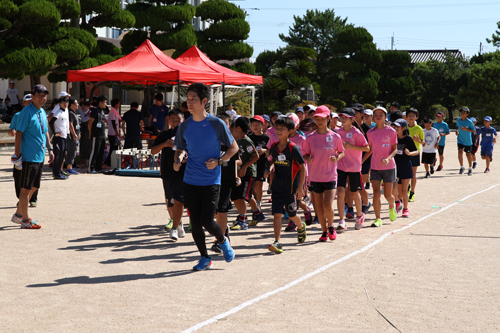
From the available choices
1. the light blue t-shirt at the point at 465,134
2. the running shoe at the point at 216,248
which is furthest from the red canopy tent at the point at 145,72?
the running shoe at the point at 216,248

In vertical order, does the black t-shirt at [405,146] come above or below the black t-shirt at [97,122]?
below

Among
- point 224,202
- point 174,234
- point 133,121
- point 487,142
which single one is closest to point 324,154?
point 224,202

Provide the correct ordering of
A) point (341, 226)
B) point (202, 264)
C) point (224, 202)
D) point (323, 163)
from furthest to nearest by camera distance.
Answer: point (341, 226) → point (323, 163) → point (224, 202) → point (202, 264)

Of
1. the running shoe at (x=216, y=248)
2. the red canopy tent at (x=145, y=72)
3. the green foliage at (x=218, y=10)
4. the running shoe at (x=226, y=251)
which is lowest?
the running shoe at (x=216, y=248)

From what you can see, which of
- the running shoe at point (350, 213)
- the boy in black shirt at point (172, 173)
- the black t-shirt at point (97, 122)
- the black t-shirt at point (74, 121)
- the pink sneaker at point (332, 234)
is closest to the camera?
the boy in black shirt at point (172, 173)

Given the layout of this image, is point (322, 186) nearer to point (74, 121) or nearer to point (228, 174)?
point (228, 174)

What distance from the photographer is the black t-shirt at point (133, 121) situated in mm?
15680

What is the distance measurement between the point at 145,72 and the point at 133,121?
4.61ft

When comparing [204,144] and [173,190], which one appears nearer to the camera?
[204,144]

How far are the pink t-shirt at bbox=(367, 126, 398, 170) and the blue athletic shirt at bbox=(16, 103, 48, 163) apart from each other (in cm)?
499

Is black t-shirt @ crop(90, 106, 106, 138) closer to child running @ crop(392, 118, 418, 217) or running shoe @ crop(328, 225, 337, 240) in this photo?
child running @ crop(392, 118, 418, 217)

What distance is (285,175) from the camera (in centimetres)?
691

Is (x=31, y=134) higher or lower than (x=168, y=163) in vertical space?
higher

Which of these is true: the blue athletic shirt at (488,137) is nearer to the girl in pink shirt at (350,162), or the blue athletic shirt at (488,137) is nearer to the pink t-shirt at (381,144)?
the pink t-shirt at (381,144)
